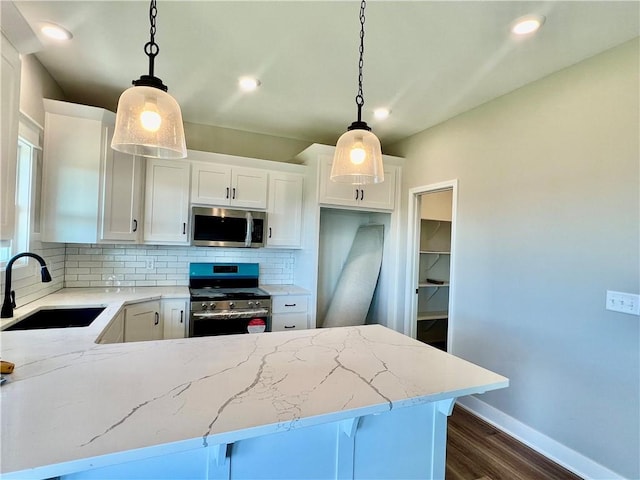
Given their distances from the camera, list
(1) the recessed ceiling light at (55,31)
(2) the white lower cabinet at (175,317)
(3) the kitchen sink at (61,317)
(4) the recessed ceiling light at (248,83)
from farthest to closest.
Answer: (2) the white lower cabinet at (175,317) < (4) the recessed ceiling light at (248,83) < (3) the kitchen sink at (61,317) < (1) the recessed ceiling light at (55,31)

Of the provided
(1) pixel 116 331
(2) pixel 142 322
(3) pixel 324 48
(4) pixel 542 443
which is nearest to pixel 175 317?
(2) pixel 142 322

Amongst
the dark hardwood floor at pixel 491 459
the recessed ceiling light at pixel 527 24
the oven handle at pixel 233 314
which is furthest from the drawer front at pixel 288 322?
the recessed ceiling light at pixel 527 24

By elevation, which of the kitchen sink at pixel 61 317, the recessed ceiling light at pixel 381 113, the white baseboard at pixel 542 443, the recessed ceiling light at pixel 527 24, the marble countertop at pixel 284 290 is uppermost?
the recessed ceiling light at pixel 381 113

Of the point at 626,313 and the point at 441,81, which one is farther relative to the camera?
the point at 441,81

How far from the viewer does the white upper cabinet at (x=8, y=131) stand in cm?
121

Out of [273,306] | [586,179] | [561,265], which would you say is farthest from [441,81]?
[273,306]

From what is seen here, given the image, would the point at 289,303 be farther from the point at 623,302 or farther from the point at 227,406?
the point at 623,302

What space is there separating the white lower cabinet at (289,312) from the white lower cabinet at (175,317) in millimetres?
816

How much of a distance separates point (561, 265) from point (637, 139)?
2.72ft

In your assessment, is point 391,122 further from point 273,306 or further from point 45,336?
point 45,336

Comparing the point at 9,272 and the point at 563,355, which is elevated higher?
the point at 9,272

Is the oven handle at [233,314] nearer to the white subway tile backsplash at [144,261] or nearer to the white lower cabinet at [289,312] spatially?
the white lower cabinet at [289,312]

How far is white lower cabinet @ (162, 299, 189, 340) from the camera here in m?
2.88

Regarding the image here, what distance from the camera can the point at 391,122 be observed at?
10.8ft
